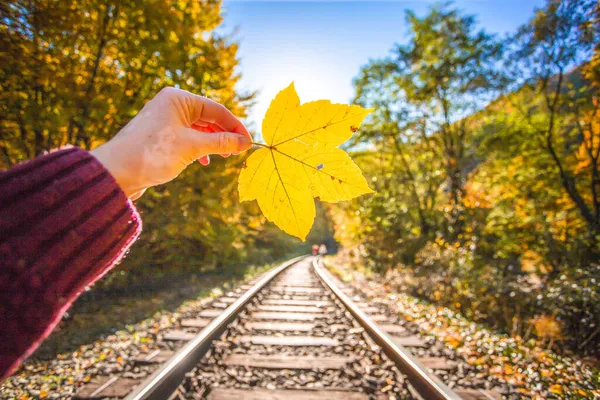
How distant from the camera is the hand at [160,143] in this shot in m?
0.67

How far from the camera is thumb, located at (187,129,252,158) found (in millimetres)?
732

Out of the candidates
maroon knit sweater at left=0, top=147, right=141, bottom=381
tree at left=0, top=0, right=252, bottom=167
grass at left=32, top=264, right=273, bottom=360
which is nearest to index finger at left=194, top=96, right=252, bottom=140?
maroon knit sweater at left=0, top=147, right=141, bottom=381

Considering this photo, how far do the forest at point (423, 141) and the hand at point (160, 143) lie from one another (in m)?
0.09

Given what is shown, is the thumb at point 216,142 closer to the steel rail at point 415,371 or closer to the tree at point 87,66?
the tree at point 87,66

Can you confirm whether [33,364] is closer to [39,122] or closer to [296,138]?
[39,122]

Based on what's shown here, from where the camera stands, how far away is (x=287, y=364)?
3.08m

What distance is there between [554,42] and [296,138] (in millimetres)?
9802

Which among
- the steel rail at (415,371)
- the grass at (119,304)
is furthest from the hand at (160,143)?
the grass at (119,304)

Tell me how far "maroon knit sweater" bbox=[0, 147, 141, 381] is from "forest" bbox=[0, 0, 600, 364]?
386mm

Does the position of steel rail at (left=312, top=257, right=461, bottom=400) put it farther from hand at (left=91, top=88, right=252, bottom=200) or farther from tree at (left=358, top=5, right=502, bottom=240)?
tree at (left=358, top=5, right=502, bottom=240)

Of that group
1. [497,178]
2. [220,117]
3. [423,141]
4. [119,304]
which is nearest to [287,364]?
[220,117]

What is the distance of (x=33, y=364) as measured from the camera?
11.1ft

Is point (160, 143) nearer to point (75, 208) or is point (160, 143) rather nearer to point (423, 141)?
point (75, 208)

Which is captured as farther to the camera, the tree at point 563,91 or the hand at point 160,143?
the tree at point 563,91
